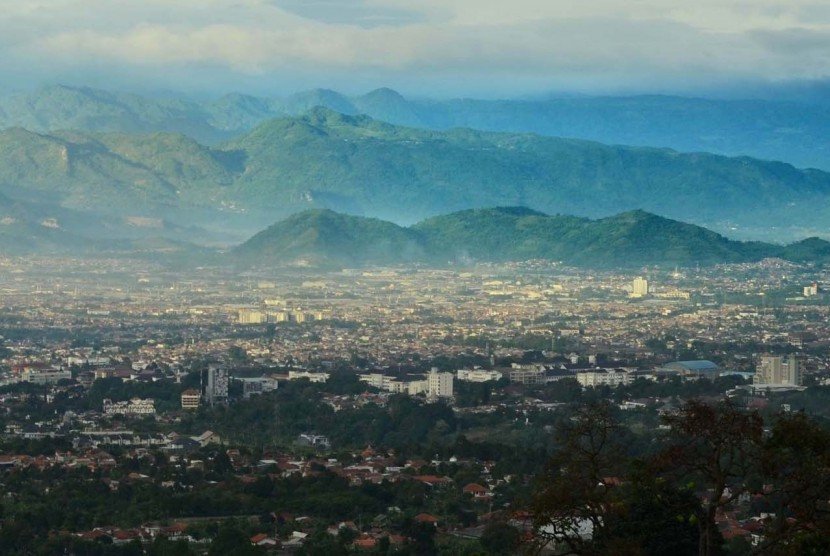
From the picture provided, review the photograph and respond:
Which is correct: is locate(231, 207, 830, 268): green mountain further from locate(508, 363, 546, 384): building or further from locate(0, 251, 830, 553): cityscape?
locate(508, 363, 546, 384): building

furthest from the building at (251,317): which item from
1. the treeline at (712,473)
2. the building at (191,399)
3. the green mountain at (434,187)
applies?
the green mountain at (434,187)

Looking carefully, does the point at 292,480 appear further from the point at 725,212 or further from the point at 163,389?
the point at 725,212

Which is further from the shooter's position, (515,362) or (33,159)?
(33,159)

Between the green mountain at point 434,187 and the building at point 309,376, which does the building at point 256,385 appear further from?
the green mountain at point 434,187

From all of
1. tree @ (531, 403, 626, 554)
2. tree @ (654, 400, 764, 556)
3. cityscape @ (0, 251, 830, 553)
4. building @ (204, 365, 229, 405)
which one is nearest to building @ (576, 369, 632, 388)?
cityscape @ (0, 251, 830, 553)

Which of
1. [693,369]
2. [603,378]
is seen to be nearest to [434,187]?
[693,369]

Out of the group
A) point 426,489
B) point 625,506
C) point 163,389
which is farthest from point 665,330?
point 625,506
